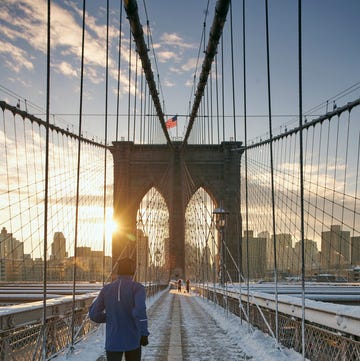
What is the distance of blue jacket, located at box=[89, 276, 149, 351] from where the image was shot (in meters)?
3.76

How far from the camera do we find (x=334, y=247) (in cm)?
1848

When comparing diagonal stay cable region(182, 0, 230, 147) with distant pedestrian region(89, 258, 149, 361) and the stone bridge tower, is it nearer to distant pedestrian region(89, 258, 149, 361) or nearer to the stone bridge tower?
distant pedestrian region(89, 258, 149, 361)

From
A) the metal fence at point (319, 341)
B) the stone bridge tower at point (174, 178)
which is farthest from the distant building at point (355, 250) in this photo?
the stone bridge tower at point (174, 178)

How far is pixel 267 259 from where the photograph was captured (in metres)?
27.0

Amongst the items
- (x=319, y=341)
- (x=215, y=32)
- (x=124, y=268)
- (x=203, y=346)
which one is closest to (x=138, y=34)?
(x=215, y=32)

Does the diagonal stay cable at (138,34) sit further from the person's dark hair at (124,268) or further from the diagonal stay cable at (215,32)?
the person's dark hair at (124,268)

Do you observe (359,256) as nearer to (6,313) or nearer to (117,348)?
(6,313)

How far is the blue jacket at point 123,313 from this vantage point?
12.3 ft

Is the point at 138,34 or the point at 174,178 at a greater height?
the point at 174,178

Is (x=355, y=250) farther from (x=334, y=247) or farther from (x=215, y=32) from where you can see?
(x=215, y=32)

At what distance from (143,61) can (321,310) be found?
52.3ft

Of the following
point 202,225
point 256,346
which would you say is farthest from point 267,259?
point 256,346

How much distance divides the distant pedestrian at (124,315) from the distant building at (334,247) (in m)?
13.9

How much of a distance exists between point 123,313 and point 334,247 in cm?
1577
